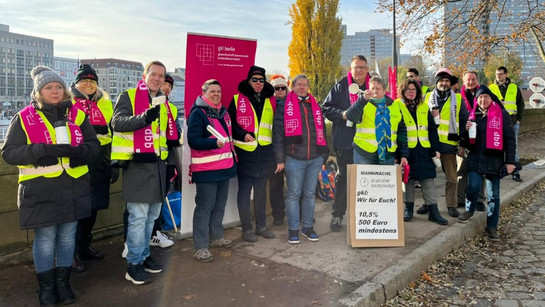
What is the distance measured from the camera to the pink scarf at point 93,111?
161 inches

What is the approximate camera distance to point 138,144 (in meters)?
3.73

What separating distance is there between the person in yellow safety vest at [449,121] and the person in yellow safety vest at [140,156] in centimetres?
406

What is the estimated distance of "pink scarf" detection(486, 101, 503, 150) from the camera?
17.2ft

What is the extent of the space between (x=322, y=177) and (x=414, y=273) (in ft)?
10.2

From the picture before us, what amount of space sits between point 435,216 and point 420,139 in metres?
1.08

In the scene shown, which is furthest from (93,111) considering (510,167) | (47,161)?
(510,167)

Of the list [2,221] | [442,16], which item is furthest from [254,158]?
[442,16]

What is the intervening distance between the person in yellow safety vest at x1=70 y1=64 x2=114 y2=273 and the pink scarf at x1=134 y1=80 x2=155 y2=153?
0.62 metres

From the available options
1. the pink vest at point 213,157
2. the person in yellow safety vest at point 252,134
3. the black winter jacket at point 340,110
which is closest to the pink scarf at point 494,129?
the black winter jacket at point 340,110

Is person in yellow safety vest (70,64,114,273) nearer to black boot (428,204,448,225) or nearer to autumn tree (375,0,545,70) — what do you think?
black boot (428,204,448,225)

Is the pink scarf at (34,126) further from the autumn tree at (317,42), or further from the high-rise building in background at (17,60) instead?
the high-rise building in background at (17,60)

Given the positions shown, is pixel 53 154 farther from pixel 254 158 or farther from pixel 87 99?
pixel 254 158

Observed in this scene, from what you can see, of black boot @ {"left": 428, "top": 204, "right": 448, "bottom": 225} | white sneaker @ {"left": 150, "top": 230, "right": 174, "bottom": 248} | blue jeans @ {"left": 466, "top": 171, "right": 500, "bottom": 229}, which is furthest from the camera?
black boot @ {"left": 428, "top": 204, "right": 448, "bottom": 225}

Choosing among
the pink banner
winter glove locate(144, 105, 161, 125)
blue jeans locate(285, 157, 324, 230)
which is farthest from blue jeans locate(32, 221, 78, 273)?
blue jeans locate(285, 157, 324, 230)
